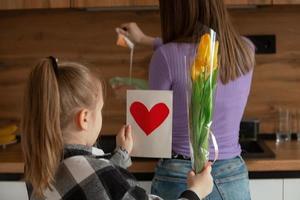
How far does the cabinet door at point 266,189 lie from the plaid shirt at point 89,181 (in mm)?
920

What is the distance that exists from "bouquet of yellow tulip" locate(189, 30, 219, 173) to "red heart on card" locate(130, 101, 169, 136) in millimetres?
147

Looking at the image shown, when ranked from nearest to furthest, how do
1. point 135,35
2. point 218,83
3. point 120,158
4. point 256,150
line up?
1. point 120,158
2. point 218,83
3. point 135,35
4. point 256,150

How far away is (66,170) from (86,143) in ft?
0.31

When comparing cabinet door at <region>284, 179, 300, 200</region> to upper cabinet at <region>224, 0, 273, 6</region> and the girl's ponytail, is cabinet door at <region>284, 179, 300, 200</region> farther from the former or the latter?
the girl's ponytail

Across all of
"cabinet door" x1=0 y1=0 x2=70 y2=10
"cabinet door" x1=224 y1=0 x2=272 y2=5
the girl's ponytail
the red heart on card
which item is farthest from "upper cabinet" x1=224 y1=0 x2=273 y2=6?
the girl's ponytail

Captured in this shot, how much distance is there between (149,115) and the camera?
1.33 m

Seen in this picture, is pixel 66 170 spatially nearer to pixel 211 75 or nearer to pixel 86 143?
pixel 86 143

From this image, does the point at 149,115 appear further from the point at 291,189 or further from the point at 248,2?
the point at 248,2

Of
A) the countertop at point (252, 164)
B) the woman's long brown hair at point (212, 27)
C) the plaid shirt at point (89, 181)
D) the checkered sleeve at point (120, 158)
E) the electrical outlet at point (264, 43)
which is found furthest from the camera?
the electrical outlet at point (264, 43)

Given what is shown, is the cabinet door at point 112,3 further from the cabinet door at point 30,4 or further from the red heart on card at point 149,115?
the red heart on card at point 149,115

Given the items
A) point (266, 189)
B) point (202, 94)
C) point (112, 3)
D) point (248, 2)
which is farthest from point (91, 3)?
point (202, 94)

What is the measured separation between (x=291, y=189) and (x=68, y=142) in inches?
42.9

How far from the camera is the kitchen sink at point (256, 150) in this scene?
2016mm

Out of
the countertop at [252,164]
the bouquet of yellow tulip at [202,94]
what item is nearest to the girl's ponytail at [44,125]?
the bouquet of yellow tulip at [202,94]
